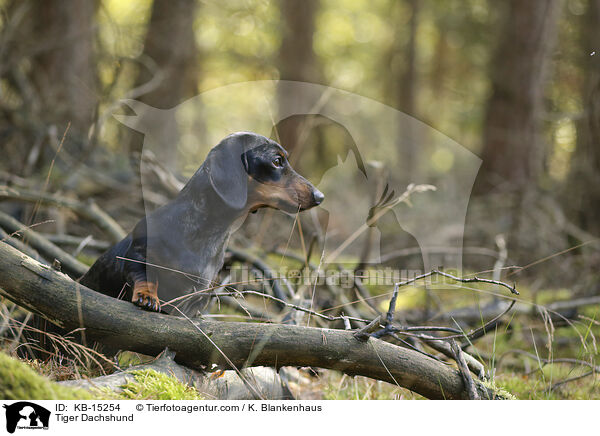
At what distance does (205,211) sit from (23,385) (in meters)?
0.98

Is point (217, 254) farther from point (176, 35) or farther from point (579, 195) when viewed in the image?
point (176, 35)

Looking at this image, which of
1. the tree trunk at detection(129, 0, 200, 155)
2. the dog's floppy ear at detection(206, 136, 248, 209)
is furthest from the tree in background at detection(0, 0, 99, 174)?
the dog's floppy ear at detection(206, 136, 248, 209)

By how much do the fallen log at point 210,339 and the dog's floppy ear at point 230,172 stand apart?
0.56m

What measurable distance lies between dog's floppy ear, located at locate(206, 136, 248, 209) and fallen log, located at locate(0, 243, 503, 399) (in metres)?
0.56

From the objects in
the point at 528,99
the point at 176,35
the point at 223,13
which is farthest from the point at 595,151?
the point at 223,13

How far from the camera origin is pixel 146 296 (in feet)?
6.57

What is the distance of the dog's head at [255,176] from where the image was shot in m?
2.22

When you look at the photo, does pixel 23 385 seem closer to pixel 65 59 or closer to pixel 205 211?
pixel 205 211

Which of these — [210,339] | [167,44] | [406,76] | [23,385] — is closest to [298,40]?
[167,44]

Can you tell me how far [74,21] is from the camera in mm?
6953

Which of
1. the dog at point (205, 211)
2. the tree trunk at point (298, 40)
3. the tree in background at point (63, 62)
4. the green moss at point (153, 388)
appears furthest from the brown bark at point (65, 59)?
the green moss at point (153, 388)
